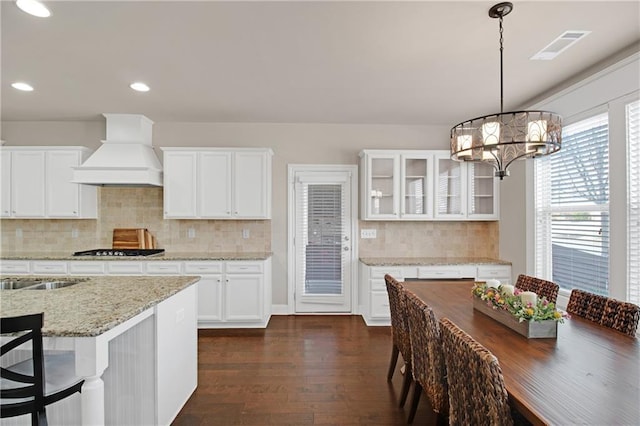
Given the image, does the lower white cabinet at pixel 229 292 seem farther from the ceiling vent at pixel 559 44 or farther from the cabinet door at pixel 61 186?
the ceiling vent at pixel 559 44

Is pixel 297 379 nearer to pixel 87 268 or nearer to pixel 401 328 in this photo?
pixel 401 328

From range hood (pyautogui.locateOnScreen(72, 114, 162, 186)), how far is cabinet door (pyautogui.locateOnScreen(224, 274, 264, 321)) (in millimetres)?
1616

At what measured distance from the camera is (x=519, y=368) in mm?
1331

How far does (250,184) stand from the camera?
4.10 metres

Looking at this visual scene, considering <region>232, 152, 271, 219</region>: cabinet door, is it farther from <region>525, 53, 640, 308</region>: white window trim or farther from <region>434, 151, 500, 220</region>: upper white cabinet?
<region>525, 53, 640, 308</region>: white window trim

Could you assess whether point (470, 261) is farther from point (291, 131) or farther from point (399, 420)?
point (291, 131)

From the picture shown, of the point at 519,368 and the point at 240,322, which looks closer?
the point at 519,368

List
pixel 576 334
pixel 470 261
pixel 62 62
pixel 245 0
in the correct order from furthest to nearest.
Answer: pixel 470 261
pixel 62 62
pixel 245 0
pixel 576 334

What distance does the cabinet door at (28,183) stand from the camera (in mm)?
4055

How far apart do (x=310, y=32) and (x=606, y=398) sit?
245 cm

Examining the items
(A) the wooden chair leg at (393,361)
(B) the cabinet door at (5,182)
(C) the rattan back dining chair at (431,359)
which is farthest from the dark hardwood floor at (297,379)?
(B) the cabinet door at (5,182)

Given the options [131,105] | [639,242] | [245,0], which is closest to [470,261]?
[639,242]

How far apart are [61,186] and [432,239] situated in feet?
16.3

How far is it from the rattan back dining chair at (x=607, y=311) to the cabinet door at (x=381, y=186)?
2310 millimetres
